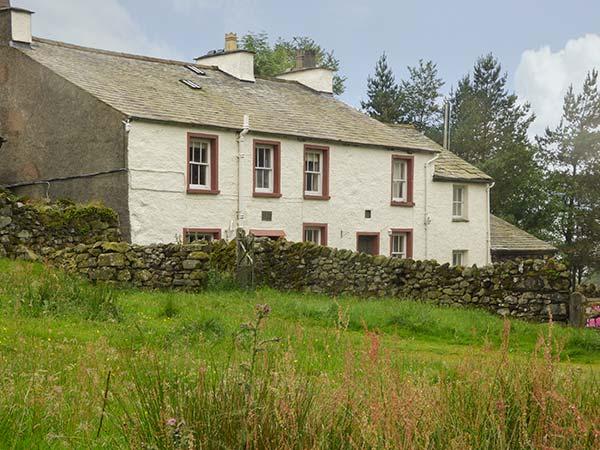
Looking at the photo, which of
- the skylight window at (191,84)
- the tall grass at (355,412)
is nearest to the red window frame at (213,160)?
the skylight window at (191,84)

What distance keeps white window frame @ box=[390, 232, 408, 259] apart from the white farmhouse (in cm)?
5

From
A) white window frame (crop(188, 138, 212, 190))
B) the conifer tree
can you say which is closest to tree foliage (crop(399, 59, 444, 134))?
the conifer tree

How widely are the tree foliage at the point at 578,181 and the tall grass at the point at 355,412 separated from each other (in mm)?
45125

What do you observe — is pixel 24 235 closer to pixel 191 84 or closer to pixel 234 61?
pixel 191 84

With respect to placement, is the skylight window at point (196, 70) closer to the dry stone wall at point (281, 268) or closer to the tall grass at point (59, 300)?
the dry stone wall at point (281, 268)

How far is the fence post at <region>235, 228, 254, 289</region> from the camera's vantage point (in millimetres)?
22109

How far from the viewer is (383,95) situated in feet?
245

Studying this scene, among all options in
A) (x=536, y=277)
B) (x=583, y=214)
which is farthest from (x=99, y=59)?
(x=583, y=214)

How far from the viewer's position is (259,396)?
5.88 m

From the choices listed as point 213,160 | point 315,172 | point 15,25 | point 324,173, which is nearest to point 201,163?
point 213,160

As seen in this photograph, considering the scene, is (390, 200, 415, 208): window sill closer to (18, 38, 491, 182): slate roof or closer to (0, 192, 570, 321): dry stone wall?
(18, 38, 491, 182): slate roof

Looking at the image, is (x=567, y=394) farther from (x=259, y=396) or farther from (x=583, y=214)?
(x=583, y=214)

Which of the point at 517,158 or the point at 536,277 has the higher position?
the point at 517,158

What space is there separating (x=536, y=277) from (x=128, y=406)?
47.9 ft
